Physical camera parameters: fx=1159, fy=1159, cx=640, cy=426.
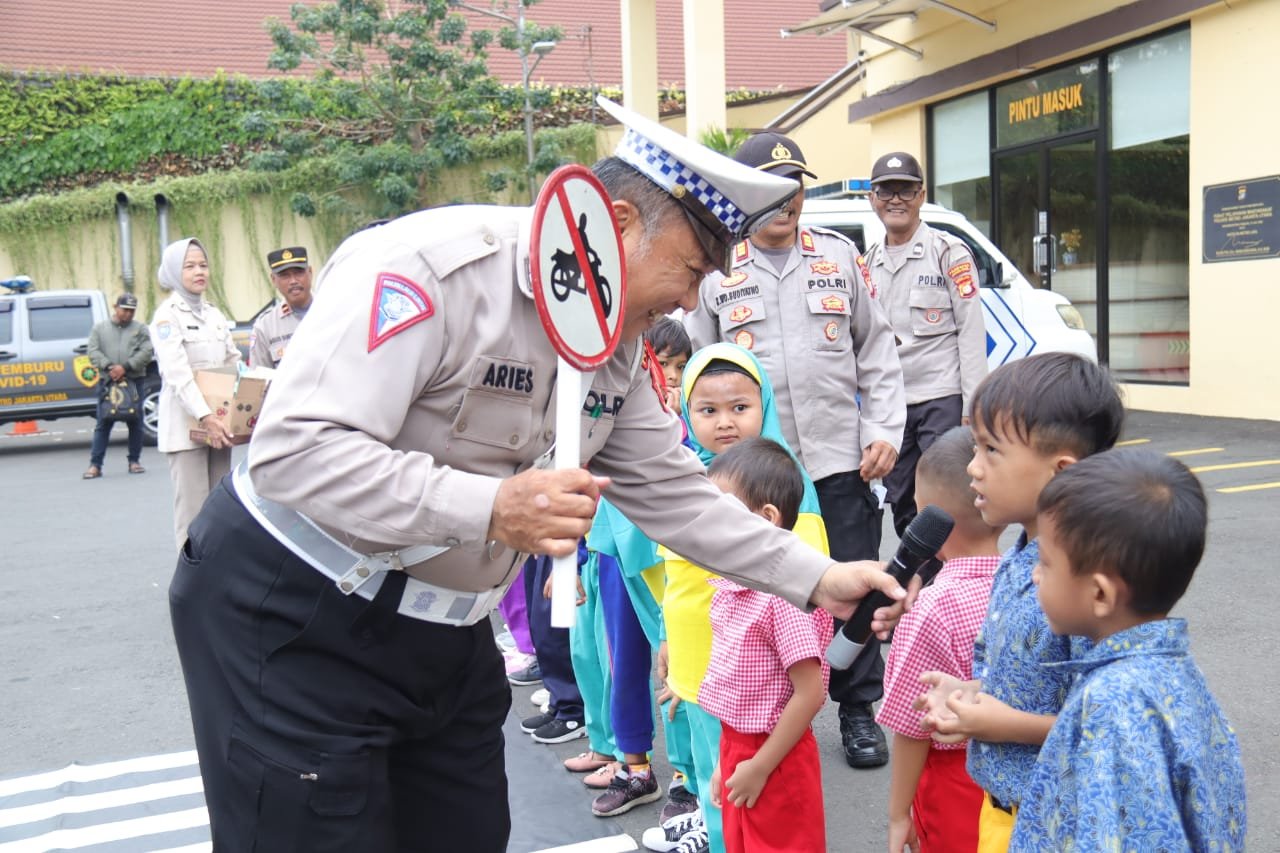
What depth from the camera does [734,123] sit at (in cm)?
2320

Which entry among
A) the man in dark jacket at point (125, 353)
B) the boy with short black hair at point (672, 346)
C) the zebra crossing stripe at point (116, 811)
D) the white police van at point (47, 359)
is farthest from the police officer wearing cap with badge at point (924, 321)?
the white police van at point (47, 359)

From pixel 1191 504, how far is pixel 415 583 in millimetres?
1284

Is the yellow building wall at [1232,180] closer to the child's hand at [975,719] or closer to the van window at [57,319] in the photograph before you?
the child's hand at [975,719]

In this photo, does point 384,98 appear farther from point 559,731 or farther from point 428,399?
point 428,399

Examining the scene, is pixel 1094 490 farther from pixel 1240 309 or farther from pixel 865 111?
pixel 865 111

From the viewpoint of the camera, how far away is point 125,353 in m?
13.0

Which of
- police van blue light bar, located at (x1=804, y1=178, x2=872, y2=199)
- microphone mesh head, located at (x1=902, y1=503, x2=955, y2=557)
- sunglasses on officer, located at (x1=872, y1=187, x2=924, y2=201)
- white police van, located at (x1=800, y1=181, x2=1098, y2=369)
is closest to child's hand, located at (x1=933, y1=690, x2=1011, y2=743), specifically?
microphone mesh head, located at (x1=902, y1=503, x2=955, y2=557)

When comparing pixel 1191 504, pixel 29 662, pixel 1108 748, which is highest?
pixel 1191 504

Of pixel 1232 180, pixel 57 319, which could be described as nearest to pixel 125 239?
pixel 57 319

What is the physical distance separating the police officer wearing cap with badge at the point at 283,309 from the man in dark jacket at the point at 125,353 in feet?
21.8

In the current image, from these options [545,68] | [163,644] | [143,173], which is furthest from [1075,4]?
[143,173]

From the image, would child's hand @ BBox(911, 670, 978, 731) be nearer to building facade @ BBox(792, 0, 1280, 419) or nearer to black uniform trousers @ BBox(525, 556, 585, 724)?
black uniform trousers @ BBox(525, 556, 585, 724)

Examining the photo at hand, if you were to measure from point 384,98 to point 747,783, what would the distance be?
21377 millimetres

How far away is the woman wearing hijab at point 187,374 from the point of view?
623cm
